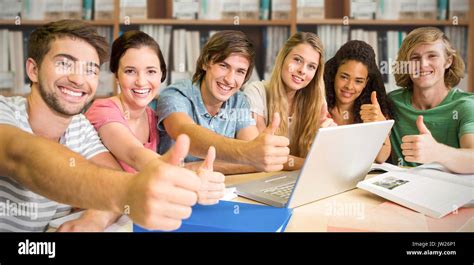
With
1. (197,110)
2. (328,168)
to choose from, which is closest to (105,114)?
(197,110)

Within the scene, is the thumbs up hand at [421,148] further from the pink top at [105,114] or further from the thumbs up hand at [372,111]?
the pink top at [105,114]

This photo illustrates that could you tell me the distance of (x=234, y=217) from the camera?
41.4 inches

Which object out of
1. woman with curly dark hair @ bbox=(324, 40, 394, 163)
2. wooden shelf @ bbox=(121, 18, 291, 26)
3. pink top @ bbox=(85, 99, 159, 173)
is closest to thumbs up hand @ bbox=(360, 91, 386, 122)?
woman with curly dark hair @ bbox=(324, 40, 394, 163)

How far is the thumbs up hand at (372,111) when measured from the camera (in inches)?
69.3

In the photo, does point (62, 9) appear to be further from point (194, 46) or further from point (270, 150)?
point (270, 150)

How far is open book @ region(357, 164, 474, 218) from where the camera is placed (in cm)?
114

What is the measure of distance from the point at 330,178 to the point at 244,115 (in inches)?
23.5

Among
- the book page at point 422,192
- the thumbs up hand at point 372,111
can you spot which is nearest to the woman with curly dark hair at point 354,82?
the thumbs up hand at point 372,111

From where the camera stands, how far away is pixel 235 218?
41.2 inches

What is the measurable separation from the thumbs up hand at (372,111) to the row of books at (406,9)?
1.07ft

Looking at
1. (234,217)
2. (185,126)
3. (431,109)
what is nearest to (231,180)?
(185,126)

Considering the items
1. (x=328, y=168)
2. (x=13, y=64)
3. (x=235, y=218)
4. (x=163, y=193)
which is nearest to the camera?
(x=163, y=193)

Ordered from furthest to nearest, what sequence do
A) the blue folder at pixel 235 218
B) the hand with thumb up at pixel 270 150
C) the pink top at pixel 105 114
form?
the pink top at pixel 105 114, the hand with thumb up at pixel 270 150, the blue folder at pixel 235 218

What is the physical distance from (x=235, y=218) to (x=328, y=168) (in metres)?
0.29
